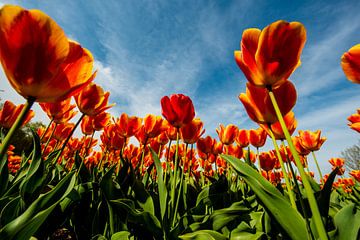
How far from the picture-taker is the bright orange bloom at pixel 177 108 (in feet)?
6.05

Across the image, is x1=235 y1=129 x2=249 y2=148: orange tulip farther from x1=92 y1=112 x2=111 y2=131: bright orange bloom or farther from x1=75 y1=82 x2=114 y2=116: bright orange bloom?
x1=75 y1=82 x2=114 y2=116: bright orange bloom

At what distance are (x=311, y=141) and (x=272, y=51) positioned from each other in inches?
95.4

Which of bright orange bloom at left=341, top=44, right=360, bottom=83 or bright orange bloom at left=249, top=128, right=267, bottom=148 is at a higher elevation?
bright orange bloom at left=249, top=128, right=267, bottom=148

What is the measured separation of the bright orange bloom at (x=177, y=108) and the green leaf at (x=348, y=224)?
1.23m

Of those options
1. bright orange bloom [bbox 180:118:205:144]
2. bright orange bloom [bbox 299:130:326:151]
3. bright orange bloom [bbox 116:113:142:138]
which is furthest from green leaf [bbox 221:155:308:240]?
bright orange bloom [bbox 299:130:326:151]

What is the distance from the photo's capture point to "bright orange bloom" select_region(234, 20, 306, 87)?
963 mm

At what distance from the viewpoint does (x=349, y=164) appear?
25.2 m

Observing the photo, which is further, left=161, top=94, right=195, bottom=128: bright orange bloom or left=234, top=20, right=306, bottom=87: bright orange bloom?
left=161, top=94, right=195, bottom=128: bright orange bloom

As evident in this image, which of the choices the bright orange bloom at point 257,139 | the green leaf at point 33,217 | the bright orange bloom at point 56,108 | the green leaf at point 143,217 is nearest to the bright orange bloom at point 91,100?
the bright orange bloom at point 56,108

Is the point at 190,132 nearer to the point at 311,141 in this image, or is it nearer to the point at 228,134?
the point at 228,134

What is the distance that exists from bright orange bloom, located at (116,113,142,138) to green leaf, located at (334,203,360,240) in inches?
79.7

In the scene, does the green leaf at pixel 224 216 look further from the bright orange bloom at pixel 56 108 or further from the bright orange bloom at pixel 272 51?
the bright orange bloom at pixel 56 108

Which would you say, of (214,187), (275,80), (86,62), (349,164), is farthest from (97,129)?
(349,164)

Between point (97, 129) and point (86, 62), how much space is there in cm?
195
